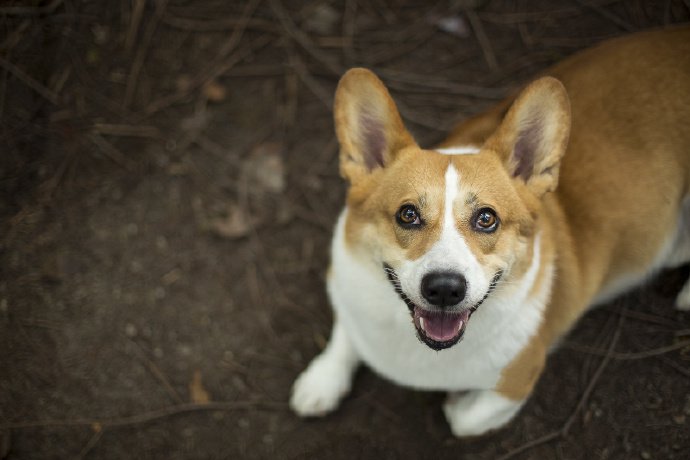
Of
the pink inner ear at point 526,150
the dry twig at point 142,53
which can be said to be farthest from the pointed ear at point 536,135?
the dry twig at point 142,53

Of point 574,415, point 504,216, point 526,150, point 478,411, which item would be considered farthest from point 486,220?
point 574,415

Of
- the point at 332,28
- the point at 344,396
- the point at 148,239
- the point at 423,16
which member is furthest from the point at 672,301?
the point at 148,239

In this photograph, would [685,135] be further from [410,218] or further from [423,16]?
[423,16]

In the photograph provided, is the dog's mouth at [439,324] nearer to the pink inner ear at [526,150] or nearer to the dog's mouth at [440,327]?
the dog's mouth at [440,327]

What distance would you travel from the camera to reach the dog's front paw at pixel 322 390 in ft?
10.5

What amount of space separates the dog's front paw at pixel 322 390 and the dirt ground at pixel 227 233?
14cm

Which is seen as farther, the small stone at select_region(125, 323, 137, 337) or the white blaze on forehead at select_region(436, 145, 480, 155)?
the small stone at select_region(125, 323, 137, 337)

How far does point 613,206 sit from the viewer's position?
9.05 ft

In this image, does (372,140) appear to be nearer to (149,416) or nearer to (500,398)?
(500,398)

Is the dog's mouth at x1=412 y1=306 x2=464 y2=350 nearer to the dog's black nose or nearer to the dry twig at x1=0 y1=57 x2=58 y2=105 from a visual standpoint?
the dog's black nose

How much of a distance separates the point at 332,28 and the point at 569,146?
194 centimetres

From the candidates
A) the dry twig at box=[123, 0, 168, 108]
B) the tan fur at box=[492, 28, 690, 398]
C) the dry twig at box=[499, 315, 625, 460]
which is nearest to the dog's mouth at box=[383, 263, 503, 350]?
the tan fur at box=[492, 28, 690, 398]

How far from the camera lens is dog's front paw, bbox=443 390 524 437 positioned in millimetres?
2758

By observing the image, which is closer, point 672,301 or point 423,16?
point 672,301
